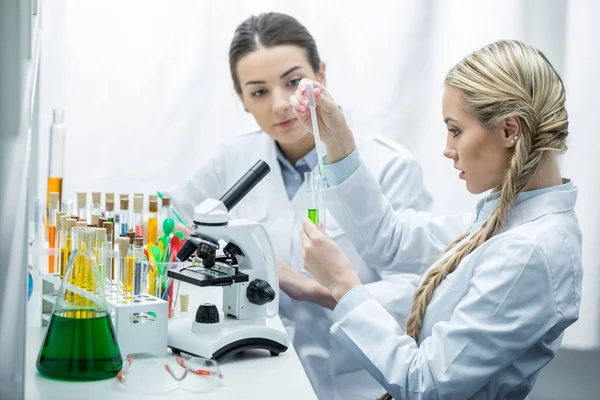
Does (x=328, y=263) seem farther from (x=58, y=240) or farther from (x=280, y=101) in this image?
(x=280, y=101)

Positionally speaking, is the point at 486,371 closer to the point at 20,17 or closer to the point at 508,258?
the point at 508,258

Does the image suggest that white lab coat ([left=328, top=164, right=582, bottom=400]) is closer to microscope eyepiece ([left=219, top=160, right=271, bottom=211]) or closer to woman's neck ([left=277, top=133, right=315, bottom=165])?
microscope eyepiece ([left=219, top=160, right=271, bottom=211])

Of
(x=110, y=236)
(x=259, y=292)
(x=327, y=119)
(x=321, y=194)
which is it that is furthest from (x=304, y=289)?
(x=110, y=236)

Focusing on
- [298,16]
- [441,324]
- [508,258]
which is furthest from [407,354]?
[298,16]

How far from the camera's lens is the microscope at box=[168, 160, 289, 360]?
4.45ft

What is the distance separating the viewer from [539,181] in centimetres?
140

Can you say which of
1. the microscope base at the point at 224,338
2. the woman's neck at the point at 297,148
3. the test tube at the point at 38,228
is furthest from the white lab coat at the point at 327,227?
the microscope base at the point at 224,338

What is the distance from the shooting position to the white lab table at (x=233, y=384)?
114 cm

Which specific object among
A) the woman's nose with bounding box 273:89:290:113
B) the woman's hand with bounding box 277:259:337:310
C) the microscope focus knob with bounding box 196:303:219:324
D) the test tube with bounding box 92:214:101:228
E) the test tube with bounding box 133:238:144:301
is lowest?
the woman's hand with bounding box 277:259:337:310

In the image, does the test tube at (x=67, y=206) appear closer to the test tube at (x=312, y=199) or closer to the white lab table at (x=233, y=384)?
the white lab table at (x=233, y=384)

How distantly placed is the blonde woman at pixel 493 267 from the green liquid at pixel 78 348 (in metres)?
0.47

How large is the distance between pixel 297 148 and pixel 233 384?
1191 mm

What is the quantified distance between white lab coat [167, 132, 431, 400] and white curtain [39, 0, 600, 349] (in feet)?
1.13

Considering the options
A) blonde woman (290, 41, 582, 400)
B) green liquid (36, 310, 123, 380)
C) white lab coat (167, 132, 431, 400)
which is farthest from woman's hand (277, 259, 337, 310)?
green liquid (36, 310, 123, 380)
